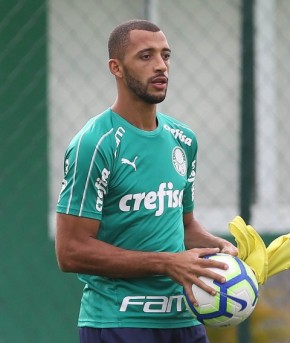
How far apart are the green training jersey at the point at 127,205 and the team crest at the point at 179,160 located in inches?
0.6

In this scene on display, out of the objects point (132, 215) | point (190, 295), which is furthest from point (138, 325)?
point (132, 215)

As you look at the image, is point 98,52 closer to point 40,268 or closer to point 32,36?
point 32,36

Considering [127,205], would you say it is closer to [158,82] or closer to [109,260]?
[109,260]

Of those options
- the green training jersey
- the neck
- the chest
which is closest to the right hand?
the green training jersey

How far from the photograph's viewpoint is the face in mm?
4805

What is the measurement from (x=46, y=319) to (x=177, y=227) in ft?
7.09

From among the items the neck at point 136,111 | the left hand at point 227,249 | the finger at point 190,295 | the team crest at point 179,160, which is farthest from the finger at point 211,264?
the neck at point 136,111

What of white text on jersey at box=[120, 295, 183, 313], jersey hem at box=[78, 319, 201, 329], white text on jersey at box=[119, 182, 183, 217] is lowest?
jersey hem at box=[78, 319, 201, 329]

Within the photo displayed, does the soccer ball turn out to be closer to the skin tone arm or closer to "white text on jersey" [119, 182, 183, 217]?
the skin tone arm

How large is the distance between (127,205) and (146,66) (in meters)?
0.59

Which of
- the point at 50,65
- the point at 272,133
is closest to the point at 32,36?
the point at 50,65

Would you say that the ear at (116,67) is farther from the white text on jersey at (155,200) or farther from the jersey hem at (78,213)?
the jersey hem at (78,213)

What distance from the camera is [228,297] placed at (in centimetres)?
456

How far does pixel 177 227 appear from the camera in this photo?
194 inches
